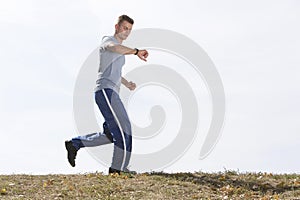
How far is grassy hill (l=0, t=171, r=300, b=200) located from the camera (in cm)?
955

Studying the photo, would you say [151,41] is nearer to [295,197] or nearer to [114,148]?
[114,148]

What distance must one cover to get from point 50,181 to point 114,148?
4.33 feet

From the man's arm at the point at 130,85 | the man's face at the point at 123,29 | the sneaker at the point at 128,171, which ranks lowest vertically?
the sneaker at the point at 128,171

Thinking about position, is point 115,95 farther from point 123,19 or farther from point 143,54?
point 123,19

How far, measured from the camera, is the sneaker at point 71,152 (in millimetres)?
11453

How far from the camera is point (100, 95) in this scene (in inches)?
430

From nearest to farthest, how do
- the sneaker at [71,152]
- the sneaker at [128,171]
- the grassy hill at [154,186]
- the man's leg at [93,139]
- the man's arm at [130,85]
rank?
the grassy hill at [154,186], the sneaker at [128,171], the man's leg at [93,139], the man's arm at [130,85], the sneaker at [71,152]

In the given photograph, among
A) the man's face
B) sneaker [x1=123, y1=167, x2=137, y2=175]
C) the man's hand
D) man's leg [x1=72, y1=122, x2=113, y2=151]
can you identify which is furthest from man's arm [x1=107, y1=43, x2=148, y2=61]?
sneaker [x1=123, y1=167, x2=137, y2=175]

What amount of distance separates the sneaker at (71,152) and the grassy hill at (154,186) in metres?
0.42

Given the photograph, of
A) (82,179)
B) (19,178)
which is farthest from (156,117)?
(19,178)

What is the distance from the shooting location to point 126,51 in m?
10.6

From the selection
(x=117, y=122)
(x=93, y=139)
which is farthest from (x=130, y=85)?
(x=93, y=139)

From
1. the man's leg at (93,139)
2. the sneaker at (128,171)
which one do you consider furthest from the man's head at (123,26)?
the sneaker at (128,171)

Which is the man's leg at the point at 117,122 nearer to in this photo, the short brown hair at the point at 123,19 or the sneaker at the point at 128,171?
the sneaker at the point at 128,171
